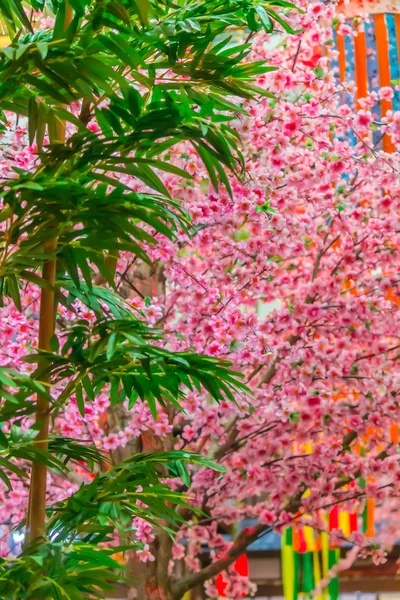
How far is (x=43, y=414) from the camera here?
1748 mm

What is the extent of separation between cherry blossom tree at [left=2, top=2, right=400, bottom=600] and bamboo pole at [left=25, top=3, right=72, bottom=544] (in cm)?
128

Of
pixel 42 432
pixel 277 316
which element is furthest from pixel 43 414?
pixel 277 316

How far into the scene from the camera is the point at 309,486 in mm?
3633

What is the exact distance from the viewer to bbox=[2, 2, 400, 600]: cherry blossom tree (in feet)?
10.7

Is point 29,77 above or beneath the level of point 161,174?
beneath

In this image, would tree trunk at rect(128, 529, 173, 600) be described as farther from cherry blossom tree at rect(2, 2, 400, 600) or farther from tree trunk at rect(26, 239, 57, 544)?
tree trunk at rect(26, 239, 57, 544)

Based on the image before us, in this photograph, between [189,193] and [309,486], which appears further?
[309,486]

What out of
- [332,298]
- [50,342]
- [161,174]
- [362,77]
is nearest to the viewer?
[50,342]

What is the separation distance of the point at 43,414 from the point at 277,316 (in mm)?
1897

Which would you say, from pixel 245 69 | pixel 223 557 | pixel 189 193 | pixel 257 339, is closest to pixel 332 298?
pixel 257 339

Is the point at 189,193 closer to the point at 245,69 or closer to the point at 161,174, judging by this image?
the point at 161,174

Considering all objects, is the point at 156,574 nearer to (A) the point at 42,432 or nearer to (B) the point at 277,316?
(B) the point at 277,316

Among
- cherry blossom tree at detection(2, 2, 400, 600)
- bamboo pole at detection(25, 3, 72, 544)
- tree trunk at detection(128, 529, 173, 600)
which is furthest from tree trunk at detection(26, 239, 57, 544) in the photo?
tree trunk at detection(128, 529, 173, 600)

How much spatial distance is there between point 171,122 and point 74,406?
1815mm
